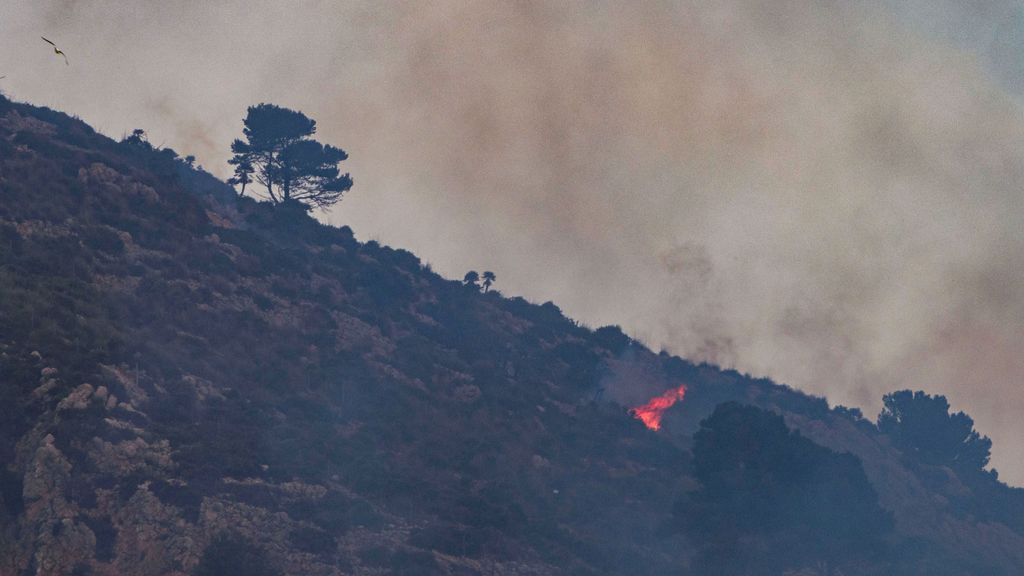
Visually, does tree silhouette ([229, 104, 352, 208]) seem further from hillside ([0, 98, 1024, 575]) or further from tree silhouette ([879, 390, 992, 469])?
tree silhouette ([879, 390, 992, 469])

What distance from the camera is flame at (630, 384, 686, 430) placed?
114m

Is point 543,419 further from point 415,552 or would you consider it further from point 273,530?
point 273,530

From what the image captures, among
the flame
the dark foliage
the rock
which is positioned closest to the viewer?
the rock

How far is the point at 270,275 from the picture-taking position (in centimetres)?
8744

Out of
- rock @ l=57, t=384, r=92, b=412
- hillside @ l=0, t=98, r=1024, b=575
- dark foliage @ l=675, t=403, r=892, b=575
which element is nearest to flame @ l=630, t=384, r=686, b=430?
hillside @ l=0, t=98, r=1024, b=575

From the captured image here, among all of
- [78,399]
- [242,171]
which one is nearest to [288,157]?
[242,171]

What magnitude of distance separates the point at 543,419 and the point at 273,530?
42654mm

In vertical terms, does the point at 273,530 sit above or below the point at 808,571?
below

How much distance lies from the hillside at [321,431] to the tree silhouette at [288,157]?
19.4 ft

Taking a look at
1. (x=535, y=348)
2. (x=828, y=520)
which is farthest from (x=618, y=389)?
(x=828, y=520)

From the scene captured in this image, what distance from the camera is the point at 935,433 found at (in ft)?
457

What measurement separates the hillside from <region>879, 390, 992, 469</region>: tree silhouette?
1818cm

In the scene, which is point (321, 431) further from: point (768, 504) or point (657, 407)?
point (657, 407)

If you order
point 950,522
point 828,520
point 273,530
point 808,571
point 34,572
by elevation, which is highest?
point 950,522
